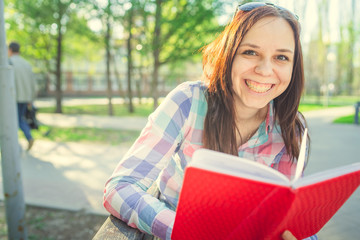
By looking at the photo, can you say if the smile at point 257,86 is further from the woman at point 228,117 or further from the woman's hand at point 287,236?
the woman's hand at point 287,236

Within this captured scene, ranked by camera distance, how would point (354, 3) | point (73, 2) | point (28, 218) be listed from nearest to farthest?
point (28, 218) → point (73, 2) → point (354, 3)

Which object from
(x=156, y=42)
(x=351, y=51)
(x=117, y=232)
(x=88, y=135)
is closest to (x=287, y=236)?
(x=117, y=232)

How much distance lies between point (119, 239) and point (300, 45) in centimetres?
117

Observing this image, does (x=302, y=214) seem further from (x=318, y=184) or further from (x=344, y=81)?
(x=344, y=81)

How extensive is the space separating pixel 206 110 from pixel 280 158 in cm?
48

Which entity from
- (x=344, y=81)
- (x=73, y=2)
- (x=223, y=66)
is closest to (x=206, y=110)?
(x=223, y=66)

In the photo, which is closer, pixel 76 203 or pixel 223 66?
pixel 223 66

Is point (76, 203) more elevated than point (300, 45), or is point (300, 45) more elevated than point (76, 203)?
point (300, 45)

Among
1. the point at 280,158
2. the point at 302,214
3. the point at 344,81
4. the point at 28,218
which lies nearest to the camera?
the point at 302,214

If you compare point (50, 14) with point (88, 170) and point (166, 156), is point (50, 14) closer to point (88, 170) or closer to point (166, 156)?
point (88, 170)

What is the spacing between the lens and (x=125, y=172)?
1256 mm

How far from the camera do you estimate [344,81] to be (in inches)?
1700

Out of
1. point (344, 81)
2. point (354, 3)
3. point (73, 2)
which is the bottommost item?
point (344, 81)

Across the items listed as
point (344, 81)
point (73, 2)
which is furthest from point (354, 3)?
point (73, 2)
